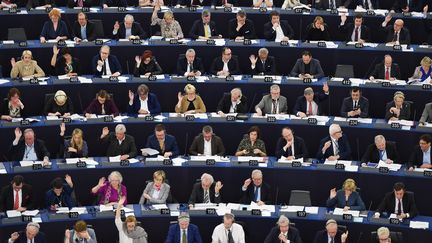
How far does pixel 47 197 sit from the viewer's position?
59.4 ft

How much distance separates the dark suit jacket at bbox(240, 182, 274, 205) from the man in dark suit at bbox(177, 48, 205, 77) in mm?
3345

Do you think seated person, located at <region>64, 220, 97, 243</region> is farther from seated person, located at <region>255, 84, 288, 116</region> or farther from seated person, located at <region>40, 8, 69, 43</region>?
seated person, located at <region>40, 8, 69, 43</region>

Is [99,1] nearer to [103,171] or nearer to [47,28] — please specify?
[47,28]

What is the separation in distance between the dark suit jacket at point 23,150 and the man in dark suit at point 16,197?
1.07 metres

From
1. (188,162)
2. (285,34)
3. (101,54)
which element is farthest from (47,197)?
(285,34)

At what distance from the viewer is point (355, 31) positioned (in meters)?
22.5

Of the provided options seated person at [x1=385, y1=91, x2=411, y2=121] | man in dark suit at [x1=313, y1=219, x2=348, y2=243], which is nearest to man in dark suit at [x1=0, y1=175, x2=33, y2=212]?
man in dark suit at [x1=313, y1=219, x2=348, y2=243]

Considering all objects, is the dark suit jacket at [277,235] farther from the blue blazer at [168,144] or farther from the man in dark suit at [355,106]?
the man in dark suit at [355,106]

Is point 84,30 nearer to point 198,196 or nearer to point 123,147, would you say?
point 123,147

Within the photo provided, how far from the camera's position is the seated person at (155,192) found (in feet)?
59.9

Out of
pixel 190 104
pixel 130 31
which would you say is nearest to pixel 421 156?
pixel 190 104

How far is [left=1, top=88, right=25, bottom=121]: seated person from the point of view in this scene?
782 inches

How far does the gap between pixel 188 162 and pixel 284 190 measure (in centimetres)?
163

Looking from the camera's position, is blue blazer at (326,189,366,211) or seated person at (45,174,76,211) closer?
seated person at (45,174,76,211)
